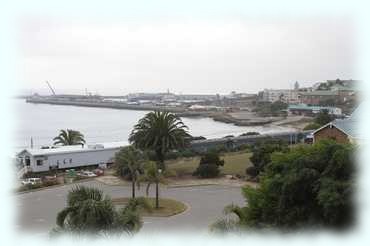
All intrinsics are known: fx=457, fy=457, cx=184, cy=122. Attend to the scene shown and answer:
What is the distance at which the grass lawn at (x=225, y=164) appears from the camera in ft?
41.3

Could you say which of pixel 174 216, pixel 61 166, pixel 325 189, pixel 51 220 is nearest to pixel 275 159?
pixel 325 189

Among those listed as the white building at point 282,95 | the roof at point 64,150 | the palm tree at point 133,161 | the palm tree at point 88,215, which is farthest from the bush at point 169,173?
the white building at point 282,95

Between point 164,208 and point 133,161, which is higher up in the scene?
point 133,161

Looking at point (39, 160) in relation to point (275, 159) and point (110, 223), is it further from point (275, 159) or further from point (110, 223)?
point (110, 223)

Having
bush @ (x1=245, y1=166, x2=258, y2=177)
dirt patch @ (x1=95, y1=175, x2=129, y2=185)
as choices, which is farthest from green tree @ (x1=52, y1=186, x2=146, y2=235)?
bush @ (x1=245, y1=166, x2=258, y2=177)

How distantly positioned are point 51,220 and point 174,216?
2.17 meters

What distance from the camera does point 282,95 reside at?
62438 mm

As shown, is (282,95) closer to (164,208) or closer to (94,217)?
(164,208)

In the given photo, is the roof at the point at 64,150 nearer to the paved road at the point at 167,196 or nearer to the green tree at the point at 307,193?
the paved road at the point at 167,196

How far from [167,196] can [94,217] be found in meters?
6.74

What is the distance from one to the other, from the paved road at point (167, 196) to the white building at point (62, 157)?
2238 millimetres

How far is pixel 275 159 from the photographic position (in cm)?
600

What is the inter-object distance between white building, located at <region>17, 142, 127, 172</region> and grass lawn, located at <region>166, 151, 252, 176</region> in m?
2.24

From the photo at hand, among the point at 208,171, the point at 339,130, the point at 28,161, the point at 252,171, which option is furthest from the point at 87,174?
the point at 339,130
